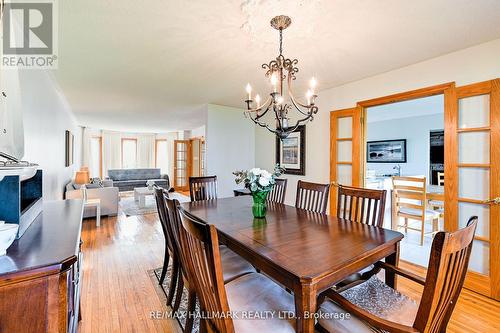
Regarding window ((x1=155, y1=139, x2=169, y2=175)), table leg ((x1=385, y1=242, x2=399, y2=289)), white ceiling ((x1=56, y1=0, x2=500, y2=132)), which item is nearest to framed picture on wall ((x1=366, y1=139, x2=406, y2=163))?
white ceiling ((x1=56, y1=0, x2=500, y2=132))

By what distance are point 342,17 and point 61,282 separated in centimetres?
226

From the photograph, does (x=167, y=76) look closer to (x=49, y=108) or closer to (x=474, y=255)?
(x=49, y=108)

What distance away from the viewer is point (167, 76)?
9.95 feet

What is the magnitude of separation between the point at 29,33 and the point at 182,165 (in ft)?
22.1

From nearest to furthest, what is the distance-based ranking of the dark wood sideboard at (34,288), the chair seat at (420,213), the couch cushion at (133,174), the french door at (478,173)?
the dark wood sideboard at (34,288)
the french door at (478,173)
the chair seat at (420,213)
the couch cushion at (133,174)

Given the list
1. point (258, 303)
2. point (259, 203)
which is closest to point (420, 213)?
point (259, 203)

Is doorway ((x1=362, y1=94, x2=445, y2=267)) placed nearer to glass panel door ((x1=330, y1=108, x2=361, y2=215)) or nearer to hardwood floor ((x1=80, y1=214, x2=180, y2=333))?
glass panel door ((x1=330, y1=108, x2=361, y2=215))

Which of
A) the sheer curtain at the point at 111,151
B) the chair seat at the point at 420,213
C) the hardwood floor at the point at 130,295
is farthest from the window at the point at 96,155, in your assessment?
the chair seat at the point at 420,213

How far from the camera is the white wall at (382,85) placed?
87.0 inches

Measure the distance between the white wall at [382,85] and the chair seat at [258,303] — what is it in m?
2.37

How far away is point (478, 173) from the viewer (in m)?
2.24

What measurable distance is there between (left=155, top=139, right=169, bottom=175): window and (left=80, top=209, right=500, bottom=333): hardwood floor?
259 inches

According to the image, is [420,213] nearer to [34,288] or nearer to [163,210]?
[163,210]

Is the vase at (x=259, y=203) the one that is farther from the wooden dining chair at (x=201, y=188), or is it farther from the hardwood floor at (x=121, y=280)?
the wooden dining chair at (x=201, y=188)
